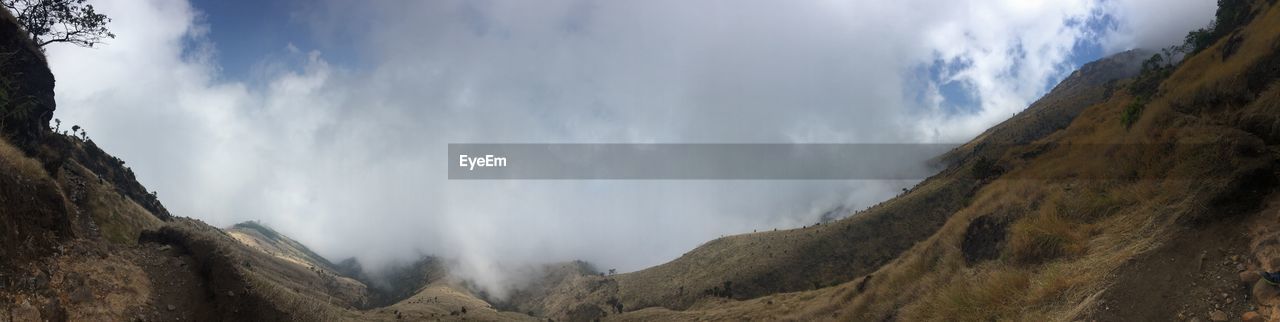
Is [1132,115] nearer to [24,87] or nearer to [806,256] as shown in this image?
[806,256]

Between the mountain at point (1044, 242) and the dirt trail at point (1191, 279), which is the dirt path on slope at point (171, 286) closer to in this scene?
the mountain at point (1044, 242)

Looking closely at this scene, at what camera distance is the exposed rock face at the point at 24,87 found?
28781 millimetres

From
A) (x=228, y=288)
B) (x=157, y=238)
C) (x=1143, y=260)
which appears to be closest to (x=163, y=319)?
(x=228, y=288)

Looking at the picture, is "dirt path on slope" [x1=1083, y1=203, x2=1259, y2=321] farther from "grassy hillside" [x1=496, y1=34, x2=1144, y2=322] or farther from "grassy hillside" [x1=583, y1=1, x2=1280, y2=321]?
"grassy hillside" [x1=496, y1=34, x2=1144, y2=322]

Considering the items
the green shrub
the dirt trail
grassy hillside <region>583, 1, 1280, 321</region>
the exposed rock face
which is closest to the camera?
the dirt trail

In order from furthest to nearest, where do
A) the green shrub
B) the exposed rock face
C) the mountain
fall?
1. the exposed rock face
2. the green shrub
3. the mountain

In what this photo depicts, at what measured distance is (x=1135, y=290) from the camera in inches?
470

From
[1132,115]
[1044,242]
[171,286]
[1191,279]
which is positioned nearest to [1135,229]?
[1044,242]

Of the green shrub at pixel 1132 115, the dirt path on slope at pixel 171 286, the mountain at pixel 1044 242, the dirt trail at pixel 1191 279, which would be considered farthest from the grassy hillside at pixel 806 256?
the dirt path on slope at pixel 171 286

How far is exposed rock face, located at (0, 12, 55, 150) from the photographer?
28781 mm

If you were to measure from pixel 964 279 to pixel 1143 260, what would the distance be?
7229 millimetres

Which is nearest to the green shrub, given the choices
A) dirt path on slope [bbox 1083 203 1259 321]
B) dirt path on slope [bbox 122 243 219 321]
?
dirt path on slope [bbox 1083 203 1259 321]

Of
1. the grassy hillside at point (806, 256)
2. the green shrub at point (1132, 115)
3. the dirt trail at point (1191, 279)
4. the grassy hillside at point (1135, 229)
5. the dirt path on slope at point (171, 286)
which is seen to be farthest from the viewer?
the grassy hillside at point (806, 256)

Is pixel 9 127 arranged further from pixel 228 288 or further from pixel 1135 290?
pixel 1135 290
